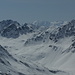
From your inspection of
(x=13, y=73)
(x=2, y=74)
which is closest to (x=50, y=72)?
(x=13, y=73)

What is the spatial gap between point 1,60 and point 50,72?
4425 centimetres

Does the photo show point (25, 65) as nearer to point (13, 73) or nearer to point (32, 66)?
point (32, 66)

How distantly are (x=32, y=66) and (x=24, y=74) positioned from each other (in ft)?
97.4

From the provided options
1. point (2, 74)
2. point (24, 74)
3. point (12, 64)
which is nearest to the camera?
point (2, 74)

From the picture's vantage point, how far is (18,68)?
557 feet

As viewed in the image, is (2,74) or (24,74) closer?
(2,74)

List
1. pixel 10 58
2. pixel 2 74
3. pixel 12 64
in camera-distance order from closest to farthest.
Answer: pixel 2 74, pixel 12 64, pixel 10 58

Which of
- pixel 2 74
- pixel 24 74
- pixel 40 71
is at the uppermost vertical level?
pixel 40 71

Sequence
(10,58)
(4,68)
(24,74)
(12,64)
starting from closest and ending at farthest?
(4,68), (24,74), (12,64), (10,58)

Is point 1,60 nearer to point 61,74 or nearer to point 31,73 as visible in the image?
point 31,73

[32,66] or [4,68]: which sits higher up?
[32,66]

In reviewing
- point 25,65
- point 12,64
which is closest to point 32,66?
point 25,65

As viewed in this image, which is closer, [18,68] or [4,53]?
[18,68]

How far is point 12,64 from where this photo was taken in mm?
174875
